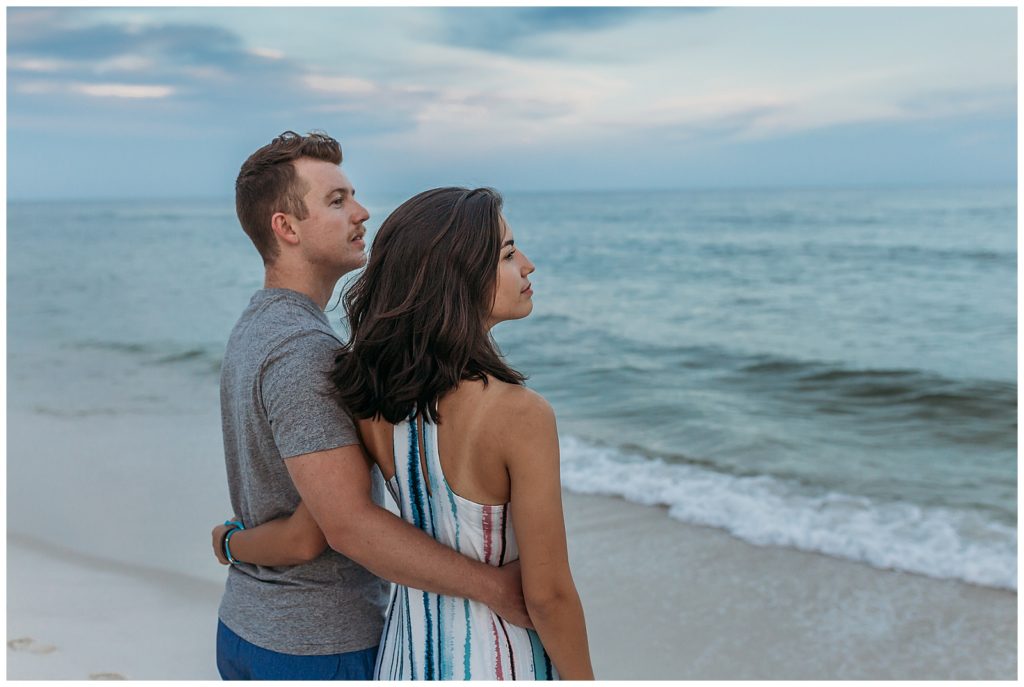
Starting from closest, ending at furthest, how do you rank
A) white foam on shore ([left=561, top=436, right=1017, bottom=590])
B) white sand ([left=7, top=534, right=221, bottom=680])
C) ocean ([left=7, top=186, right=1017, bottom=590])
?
white sand ([left=7, top=534, right=221, bottom=680]) → white foam on shore ([left=561, top=436, right=1017, bottom=590]) → ocean ([left=7, top=186, right=1017, bottom=590])

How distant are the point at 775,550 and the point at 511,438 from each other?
4261 mm

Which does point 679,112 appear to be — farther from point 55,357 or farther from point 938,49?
point 55,357

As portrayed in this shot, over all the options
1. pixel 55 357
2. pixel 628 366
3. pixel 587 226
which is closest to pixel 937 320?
pixel 628 366

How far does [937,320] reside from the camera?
14.4 m

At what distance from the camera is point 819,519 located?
19.4 feet

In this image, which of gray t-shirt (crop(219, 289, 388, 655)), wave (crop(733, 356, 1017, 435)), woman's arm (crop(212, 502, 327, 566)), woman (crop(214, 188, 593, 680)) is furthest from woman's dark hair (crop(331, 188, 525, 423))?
wave (crop(733, 356, 1017, 435))

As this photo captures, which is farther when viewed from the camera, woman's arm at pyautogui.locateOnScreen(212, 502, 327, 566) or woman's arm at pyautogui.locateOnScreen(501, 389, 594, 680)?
woman's arm at pyautogui.locateOnScreen(212, 502, 327, 566)

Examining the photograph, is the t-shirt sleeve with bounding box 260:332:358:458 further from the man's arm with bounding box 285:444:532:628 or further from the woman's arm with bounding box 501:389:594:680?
the woman's arm with bounding box 501:389:594:680

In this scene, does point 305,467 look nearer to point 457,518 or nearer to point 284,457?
point 284,457

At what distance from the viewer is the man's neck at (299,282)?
204cm

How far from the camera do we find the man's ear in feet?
6.72

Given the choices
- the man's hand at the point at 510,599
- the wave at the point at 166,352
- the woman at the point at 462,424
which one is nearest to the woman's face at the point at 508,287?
the woman at the point at 462,424

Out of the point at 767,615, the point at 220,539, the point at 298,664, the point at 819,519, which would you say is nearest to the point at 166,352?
the point at 819,519

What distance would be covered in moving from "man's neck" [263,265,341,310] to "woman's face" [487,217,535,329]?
0.52 metres
